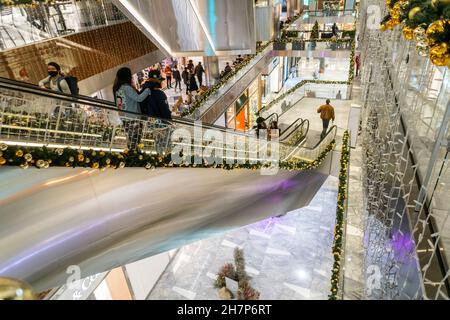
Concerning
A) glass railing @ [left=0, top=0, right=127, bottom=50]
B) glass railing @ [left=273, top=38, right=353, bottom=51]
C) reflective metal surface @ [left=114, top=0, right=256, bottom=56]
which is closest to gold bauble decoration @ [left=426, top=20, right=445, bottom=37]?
glass railing @ [left=0, top=0, right=127, bottom=50]

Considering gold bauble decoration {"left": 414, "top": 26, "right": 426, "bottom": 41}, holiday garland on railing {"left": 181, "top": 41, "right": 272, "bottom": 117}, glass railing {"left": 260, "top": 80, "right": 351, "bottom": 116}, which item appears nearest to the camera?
gold bauble decoration {"left": 414, "top": 26, "right": 426, "bottom": 41}

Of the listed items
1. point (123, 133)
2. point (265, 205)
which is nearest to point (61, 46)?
point (123, 133)

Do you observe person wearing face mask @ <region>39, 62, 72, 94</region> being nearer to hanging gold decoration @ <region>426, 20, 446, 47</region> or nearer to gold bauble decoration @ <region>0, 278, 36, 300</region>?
gold bauble decoration @ <region>0, 278, 36, 300</region>

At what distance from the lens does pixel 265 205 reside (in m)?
7.30

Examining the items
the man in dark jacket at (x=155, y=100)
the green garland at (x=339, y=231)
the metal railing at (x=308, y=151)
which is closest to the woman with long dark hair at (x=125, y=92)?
the man in dark jacket at (x=155, y=100)

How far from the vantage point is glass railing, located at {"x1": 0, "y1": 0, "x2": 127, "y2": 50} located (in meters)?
→ 7.16

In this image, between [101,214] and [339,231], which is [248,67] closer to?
[339,231]

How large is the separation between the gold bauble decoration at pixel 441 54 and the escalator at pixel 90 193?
3231 millimetres

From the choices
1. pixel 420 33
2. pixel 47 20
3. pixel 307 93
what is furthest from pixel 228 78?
pixel 420 33

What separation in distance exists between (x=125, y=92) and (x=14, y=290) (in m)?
3.68

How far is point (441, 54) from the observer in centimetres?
216

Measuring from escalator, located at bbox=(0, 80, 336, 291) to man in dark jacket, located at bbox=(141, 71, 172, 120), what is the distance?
24 centimetres

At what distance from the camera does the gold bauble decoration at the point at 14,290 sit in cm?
93
